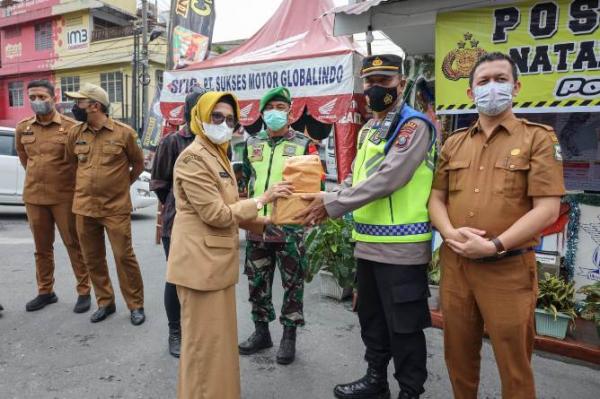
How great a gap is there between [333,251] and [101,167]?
2.12 meters

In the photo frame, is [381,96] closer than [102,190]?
Yes

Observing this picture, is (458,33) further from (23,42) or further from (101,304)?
(23,42)

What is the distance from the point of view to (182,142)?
10.2 feet

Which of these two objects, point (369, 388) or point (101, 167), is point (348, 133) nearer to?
point (101, 167)

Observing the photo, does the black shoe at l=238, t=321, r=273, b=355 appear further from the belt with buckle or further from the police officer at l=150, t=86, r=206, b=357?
the belt with buckle

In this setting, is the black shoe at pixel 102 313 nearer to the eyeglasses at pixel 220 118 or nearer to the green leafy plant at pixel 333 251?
the green leafy plant at pixel 333 251

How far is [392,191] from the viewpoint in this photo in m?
2.17

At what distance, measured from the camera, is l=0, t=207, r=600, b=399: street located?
2.69 metres

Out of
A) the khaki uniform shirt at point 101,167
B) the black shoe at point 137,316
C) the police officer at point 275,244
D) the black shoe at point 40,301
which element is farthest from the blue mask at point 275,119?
the black shoe at point 40,301

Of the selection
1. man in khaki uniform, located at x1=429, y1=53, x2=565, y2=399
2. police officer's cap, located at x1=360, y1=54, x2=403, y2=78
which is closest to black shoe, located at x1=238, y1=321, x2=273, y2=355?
man in khaki uniform, located at x1=429, y1=53, x2=565, y2=399

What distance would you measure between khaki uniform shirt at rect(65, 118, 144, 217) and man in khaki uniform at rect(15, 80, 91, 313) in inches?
11.3

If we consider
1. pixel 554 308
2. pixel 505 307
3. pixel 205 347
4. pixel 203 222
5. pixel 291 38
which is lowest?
pixel 554 308

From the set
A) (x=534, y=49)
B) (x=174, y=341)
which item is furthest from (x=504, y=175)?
(x=174, y=341)

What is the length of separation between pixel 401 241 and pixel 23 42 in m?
30.1
